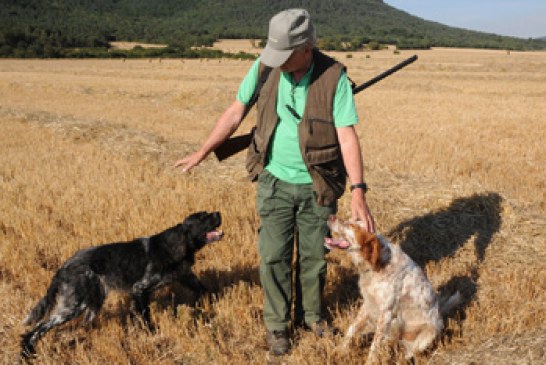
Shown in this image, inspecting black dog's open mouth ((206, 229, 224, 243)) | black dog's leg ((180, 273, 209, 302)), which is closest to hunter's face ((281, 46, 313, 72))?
black dog's open mouth ((206, 229, 224, 243))

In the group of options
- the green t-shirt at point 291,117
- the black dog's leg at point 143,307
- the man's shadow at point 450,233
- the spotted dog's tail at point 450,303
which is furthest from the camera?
the man's shadow at point 450,233

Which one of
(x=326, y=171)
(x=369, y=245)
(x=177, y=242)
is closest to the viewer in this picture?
(x=369, y=245)

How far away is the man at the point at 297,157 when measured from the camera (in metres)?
3.30

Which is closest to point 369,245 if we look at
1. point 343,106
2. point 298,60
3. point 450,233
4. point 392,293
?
point 392,293

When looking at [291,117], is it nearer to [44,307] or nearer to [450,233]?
[44,307]

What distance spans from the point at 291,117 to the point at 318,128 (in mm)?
256

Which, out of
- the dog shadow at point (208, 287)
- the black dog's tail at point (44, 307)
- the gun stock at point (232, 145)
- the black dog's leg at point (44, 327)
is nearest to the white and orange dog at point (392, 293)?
the gun stock at point (232, 145)

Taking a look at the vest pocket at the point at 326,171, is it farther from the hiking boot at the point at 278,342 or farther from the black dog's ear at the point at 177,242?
the black dog's ear at the point at 177,242

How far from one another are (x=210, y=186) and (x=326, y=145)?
4.53m

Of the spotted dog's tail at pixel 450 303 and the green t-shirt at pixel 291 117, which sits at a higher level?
the green t-shirt at pixel 291 117

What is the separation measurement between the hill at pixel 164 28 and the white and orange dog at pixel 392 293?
66382 millimetres

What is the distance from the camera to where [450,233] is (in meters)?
5.91

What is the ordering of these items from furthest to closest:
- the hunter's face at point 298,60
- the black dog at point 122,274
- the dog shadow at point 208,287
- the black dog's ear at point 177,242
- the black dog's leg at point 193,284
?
the dog shadow at point 208,287 < the black dog's leg at point 193,284 < the black dog's ear at point 177,242 < the black dog at point 122,274 < the hunter's face at point 298,60

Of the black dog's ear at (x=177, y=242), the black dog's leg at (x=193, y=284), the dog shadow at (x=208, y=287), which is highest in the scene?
the black dog's ear at (x=177, y=242)
